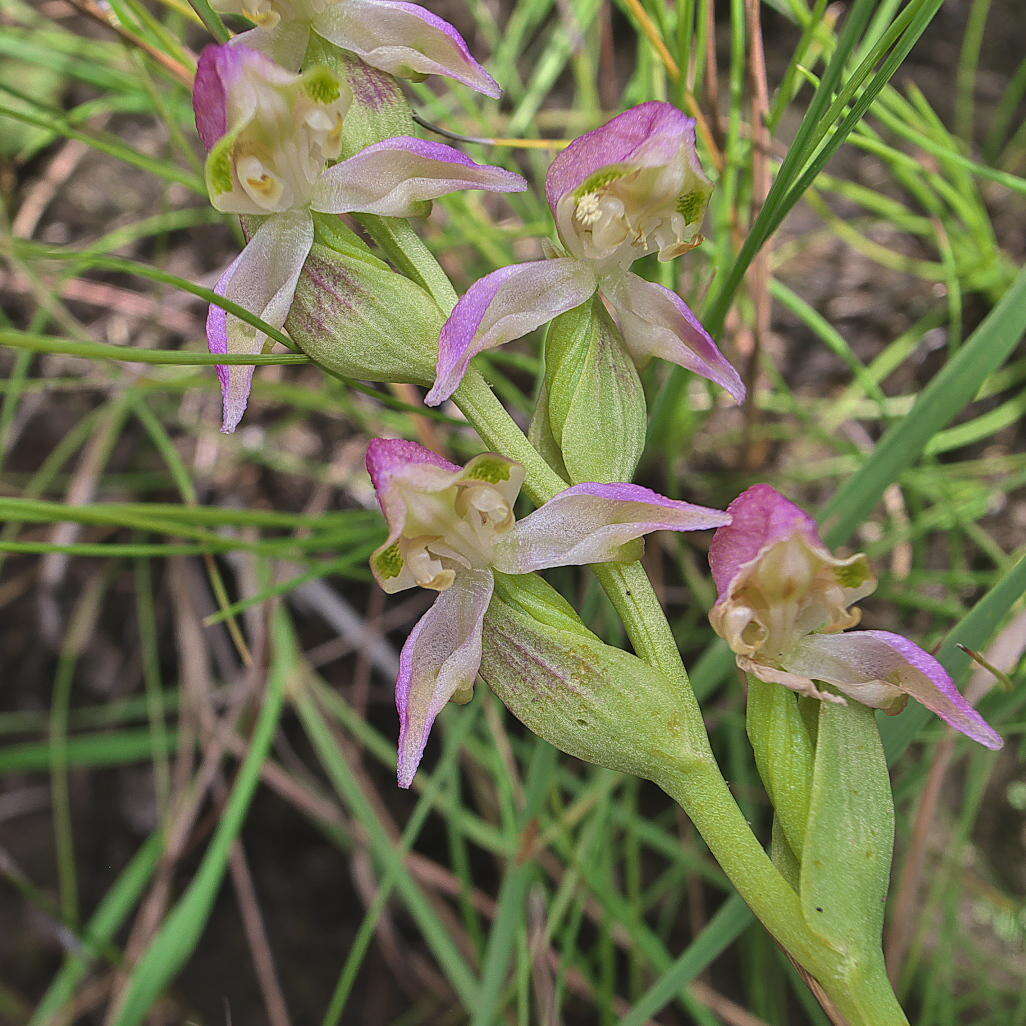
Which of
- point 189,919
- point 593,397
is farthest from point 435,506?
point 189,919

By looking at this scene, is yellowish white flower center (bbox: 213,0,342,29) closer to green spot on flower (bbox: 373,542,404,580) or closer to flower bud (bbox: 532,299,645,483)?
flower bud (bbox: 532,299,645,483)

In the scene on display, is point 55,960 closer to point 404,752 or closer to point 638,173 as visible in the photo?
point 404,752

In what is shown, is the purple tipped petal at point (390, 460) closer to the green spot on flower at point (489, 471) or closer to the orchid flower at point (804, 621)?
the green spot on flower at point (489, 471)

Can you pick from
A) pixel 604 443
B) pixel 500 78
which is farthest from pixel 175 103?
pixel 604 443

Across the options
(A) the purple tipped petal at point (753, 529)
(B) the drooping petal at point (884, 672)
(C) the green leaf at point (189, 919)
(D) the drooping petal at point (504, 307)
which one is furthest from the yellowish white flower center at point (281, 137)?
(C) the green leaf at point (189, 919)

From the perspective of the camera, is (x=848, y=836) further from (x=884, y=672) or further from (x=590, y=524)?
(x=590, y=524)
